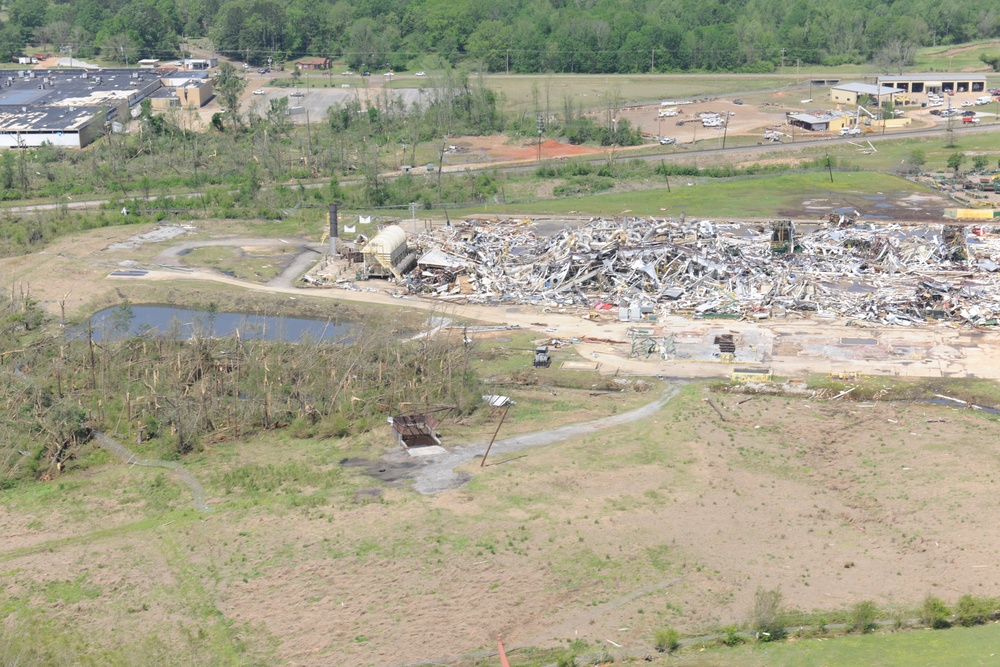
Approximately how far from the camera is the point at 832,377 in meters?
46.8

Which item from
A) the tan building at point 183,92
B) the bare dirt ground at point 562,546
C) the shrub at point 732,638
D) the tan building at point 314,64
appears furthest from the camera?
the tan building at point 314,64

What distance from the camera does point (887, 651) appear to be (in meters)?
28.1

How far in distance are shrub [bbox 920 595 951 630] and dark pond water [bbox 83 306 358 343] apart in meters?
27.1

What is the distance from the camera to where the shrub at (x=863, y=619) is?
29.2m

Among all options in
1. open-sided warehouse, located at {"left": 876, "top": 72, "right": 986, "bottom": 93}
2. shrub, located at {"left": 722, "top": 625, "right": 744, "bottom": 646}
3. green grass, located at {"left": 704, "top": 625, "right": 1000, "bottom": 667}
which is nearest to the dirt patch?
open-sided warehouse, located at {"left": 876, "top": 72, "right": 986, "bottom": 93}

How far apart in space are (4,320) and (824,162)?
58.0 meters

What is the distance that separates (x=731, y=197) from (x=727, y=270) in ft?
70.4

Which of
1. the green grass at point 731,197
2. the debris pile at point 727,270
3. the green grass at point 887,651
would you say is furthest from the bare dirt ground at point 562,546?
the green grass at point 731,197

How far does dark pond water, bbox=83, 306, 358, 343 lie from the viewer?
50.4 m

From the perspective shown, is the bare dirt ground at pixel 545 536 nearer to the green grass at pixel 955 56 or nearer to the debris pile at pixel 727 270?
the debris pile at pixel 727 270

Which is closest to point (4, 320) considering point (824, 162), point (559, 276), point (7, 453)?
point (7, 453)

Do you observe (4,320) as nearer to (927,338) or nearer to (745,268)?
(745,268)

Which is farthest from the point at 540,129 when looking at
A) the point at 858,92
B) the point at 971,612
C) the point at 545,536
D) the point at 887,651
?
the point at 887,651

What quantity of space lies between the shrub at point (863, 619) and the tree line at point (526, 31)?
355 ft
